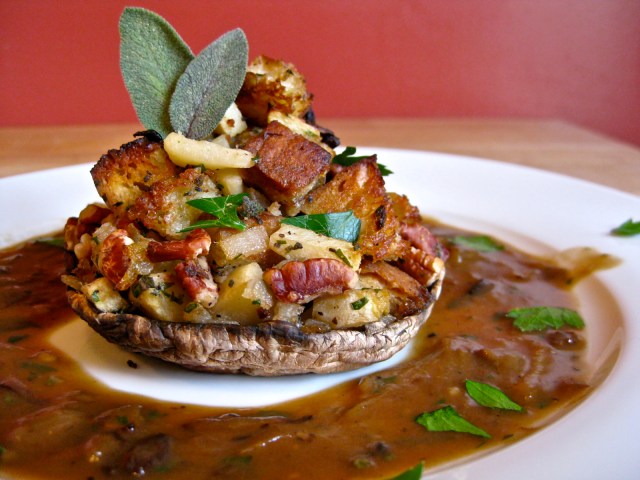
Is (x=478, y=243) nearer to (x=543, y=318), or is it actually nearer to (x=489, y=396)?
(x=543, y=318)

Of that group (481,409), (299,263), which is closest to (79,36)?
(299,263)

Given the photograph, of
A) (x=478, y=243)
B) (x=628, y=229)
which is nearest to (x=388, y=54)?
(x=478, y=243)

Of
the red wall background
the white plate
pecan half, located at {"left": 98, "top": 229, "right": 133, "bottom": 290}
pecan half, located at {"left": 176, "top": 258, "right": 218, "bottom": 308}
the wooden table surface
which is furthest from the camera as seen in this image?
the red wall background

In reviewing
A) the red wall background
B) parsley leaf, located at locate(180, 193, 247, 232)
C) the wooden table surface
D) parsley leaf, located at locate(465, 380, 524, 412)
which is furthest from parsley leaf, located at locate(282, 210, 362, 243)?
the red wall background

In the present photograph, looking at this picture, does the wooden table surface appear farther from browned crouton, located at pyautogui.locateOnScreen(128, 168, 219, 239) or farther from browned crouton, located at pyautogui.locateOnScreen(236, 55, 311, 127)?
browned crouton, located at pyautogui.locateOnScreen(128, 168, 219, 239)

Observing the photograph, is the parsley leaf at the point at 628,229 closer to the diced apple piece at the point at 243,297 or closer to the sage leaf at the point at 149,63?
the diced apple piece at the point at 243,297

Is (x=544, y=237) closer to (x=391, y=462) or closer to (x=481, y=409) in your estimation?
(x=481, y=409)
